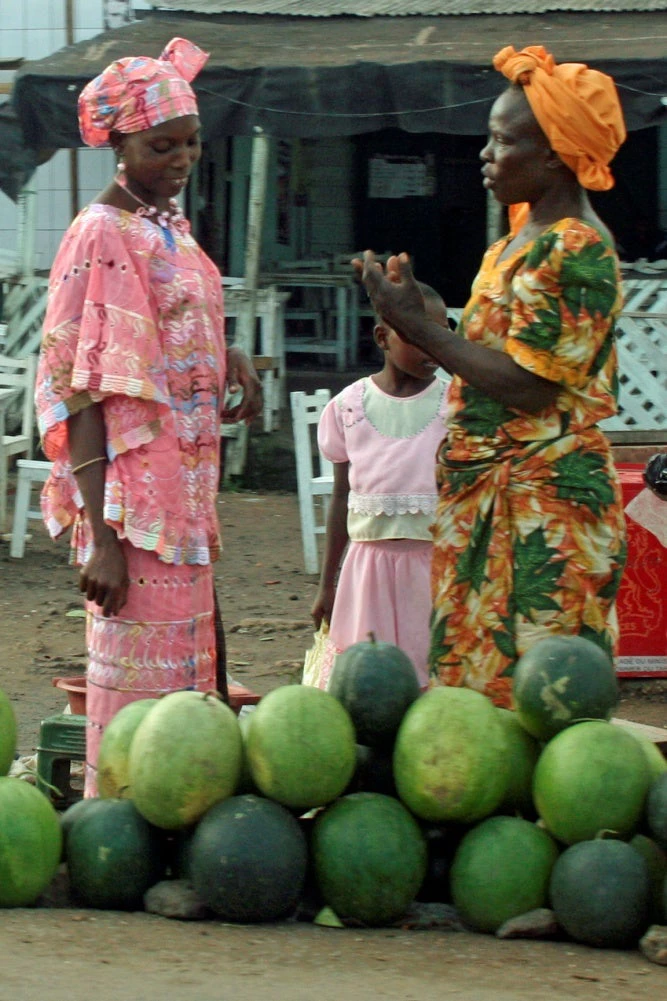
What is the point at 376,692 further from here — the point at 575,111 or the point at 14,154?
the point at 14,154

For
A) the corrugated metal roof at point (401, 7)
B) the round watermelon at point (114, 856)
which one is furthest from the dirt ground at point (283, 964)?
the corrugated metal roof at point (401, 7)

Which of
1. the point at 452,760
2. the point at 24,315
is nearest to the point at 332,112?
the point at 24,315

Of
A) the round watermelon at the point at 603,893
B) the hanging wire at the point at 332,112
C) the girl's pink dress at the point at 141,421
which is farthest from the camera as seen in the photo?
the hanging wire at the point at 332,112

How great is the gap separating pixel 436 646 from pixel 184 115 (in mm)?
1327

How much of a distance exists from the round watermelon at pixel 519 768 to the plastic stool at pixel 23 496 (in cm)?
583

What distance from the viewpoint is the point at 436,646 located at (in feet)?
11.1

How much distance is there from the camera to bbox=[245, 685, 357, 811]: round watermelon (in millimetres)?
2816

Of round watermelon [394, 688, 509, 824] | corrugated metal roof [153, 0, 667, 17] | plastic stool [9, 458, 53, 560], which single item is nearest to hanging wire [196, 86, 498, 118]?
corrugated metal roof [153, 0, 667, 17]

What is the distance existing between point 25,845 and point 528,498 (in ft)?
4.17

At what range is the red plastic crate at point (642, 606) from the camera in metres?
6.22

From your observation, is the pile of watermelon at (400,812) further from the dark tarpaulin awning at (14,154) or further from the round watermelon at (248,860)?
the dark tarpaulin awning at (14,154)

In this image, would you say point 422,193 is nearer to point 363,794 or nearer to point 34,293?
point 34,293

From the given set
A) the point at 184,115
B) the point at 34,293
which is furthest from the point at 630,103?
the point at 184,115

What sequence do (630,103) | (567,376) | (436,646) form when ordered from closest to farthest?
(567,376), (436,646), (630,103)
